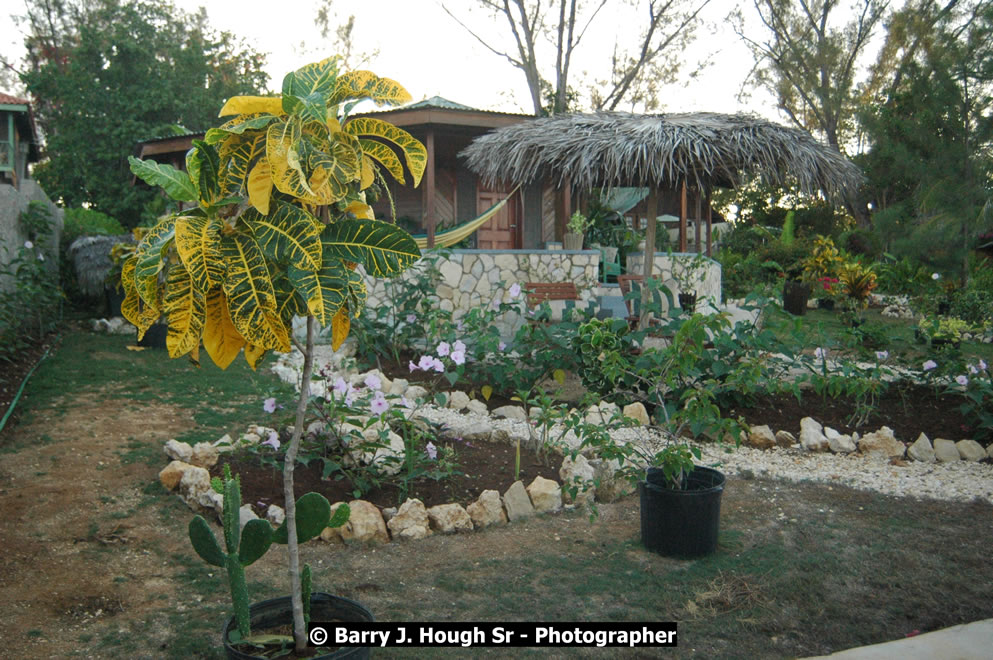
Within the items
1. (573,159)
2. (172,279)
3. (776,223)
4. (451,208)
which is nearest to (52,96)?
(451,208)

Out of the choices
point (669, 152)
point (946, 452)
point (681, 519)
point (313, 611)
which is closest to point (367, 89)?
point (313, 611)

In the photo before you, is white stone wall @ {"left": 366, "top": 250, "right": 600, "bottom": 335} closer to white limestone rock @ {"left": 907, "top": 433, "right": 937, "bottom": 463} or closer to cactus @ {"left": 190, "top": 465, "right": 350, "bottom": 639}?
white limestone rock @ {"left": 907, "top": 433, "right": 937, "bottom": 463}

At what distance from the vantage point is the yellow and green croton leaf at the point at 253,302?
185cm

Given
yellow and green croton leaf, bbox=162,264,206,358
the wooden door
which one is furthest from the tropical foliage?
the wooden door

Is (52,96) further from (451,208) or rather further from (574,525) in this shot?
(574,525)

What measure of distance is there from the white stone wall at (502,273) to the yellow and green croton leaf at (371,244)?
273 inches

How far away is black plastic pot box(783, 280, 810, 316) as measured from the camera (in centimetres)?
1216

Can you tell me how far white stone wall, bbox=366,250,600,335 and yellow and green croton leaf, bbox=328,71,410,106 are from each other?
680 centimetres

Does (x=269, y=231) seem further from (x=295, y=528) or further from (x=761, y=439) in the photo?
(x=761, y=439)

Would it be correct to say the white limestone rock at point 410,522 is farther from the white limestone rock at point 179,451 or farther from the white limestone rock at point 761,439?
the white limestone rock at point 761,439

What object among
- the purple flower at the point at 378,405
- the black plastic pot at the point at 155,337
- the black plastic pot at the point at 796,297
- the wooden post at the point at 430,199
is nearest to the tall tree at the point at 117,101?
the wooden post at the point at 430,199

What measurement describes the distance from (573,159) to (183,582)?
6107 mm

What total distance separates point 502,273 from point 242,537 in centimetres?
733

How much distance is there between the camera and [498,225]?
40.5ft
